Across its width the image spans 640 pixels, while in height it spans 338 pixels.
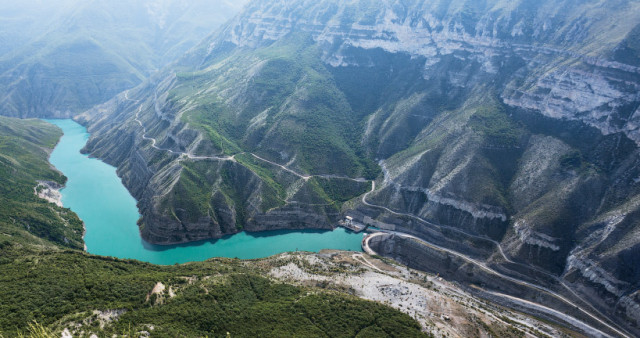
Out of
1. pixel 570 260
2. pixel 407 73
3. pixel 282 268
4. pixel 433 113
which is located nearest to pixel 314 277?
pixel 282 268

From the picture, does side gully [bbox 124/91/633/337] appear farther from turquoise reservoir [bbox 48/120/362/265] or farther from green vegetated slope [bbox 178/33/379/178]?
turquoise reservoir [bbox 48/120/362/265]

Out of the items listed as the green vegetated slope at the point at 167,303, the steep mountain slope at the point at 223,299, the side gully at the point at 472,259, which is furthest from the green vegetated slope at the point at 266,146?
the green vegetated slope at the point at 167,303

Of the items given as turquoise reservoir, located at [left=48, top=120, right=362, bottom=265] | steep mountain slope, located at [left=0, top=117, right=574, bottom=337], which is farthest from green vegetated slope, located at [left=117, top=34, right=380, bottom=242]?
steep mountain slope, located at [left=0, top=117, right=574, bottom=337]

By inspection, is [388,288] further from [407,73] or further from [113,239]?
[407,73]

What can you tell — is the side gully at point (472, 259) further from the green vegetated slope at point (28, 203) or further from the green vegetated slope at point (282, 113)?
the green vegetated slope at point (28, 203)

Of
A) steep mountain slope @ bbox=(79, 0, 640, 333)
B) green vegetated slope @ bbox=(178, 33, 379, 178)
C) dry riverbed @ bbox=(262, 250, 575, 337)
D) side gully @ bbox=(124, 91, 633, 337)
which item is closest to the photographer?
dry riverbed @ bbox=(262, 250, 575, 337)

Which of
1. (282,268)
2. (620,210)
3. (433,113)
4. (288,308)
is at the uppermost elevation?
(433,113)
